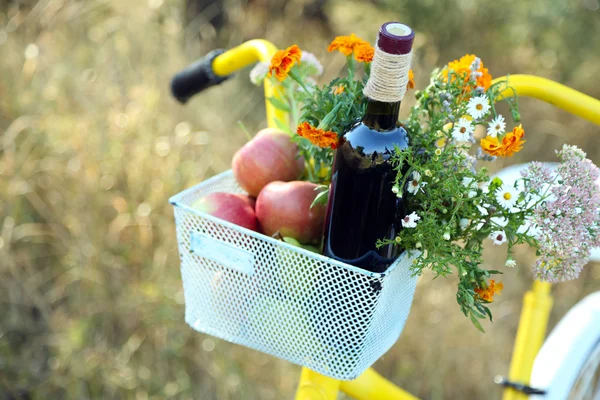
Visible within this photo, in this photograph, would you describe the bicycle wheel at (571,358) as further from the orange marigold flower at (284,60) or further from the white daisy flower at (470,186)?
the orange marigold flower at (284,60)

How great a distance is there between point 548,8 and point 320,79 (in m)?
1.65

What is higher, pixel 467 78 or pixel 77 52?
pixel 467 78

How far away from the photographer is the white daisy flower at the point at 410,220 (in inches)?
34.4

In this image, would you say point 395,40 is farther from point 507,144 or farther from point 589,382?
point 589,382

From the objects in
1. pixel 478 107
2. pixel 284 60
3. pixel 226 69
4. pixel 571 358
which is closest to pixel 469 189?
pixel 478 107

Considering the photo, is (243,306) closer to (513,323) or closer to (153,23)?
→ (513,323)

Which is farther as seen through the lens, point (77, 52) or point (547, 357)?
point (77, 52)

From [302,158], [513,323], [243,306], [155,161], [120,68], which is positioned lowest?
[513,323]

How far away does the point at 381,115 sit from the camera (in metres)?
0.90

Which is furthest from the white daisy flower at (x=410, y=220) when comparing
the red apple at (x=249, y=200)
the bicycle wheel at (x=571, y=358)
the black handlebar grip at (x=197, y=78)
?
the bicycle wheel at (x=571, y=358)

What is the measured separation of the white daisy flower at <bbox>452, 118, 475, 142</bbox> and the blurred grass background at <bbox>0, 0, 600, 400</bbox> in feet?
5.83

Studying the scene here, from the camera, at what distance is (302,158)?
1169 mm

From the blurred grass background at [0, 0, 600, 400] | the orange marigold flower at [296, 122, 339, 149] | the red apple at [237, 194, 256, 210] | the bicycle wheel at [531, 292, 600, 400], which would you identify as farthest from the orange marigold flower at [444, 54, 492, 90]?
the blurred grass background at [0, 0, 600, 400]

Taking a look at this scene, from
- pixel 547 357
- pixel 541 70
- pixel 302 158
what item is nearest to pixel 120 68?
pixel 302 158
